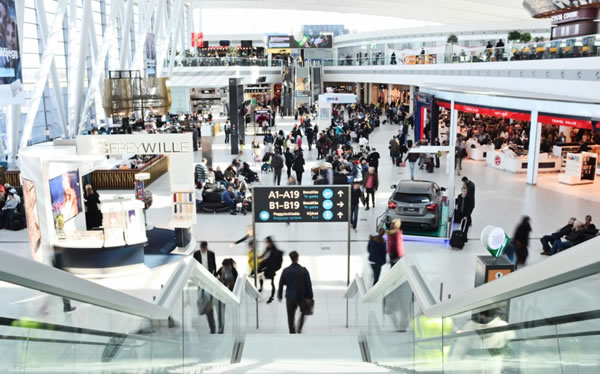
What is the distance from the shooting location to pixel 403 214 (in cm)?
1201

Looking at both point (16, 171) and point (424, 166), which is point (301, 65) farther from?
point (16, 171)

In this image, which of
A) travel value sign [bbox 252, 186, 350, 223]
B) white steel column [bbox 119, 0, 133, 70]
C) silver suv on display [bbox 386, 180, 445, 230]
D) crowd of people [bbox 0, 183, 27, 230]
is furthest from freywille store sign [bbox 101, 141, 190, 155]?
white steel column [bbox 119, 0, 133, 70]

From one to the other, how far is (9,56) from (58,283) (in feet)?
50.3

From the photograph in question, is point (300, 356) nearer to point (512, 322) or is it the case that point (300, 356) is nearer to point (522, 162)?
point (512, 322)

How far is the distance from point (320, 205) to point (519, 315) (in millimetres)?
6479

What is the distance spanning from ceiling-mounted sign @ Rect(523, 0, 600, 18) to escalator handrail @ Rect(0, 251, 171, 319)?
21428mm

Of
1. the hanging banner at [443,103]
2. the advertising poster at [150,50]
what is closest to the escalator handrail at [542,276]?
the hanging banner at [443,103]

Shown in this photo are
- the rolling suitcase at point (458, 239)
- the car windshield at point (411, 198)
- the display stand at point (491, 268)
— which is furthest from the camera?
the car windshield at point (411, 198)

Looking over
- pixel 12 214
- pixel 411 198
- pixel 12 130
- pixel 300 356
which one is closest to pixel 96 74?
pixel 12 130

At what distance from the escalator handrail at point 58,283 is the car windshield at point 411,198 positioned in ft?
31.5

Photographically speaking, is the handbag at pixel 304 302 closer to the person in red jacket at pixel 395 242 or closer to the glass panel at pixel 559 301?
the person in red jacket at pixel 395 242

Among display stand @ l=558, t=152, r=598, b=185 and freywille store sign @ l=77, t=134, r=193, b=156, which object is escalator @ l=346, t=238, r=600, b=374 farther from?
display stand @ l=558, t=152, r=598, b=185

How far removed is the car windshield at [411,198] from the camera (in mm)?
12086

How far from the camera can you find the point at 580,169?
17359mm
